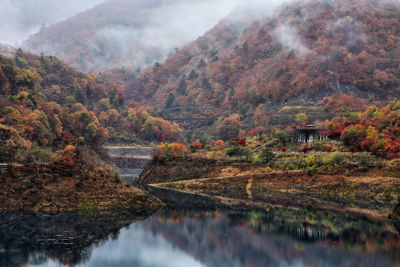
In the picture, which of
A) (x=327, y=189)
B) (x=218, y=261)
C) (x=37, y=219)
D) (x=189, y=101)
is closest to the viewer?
(x=218, y=261)

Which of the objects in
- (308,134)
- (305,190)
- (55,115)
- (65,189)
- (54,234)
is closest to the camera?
(54,234)

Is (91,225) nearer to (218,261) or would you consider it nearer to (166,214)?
(166,214)

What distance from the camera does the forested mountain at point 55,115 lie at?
77.8 m

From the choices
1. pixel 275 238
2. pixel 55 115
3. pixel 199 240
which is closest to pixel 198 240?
pixel 199 240

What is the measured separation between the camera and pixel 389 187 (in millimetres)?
59656

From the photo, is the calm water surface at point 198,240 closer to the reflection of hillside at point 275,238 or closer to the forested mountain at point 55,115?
the reflection of hillside at point 275,238

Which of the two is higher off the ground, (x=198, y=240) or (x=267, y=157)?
(x=267, y=157)

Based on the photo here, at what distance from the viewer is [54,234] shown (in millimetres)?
36438

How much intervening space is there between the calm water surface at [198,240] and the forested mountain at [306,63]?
75.1 metres

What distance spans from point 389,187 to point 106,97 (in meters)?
109

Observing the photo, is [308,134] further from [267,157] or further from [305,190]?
[305,190]

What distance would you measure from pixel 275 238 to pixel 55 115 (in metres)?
69.1

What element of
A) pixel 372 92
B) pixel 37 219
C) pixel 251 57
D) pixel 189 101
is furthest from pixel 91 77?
pixel 37 219

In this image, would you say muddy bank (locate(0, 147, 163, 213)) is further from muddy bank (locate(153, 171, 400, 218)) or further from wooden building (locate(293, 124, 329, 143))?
wooden building (locate(293, 124, 329, 143))
